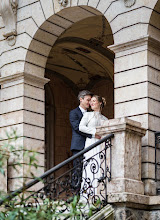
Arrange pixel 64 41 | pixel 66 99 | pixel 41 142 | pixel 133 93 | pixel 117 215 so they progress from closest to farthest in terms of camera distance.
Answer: pixel 117 215, pixel 133 93, pixel 41 142, pixel 64 41, pixel 66 99

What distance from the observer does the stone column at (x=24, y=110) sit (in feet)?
35.6

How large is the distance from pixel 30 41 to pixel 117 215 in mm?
4744

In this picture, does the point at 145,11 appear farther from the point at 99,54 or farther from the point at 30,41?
the point at 99,54

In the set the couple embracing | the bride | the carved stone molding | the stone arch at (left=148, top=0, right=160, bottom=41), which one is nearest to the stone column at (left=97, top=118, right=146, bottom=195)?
the bride

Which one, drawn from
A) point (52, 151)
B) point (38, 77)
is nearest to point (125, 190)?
point (38, 77)

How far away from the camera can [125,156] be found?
7.95 meters

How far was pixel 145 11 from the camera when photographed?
9203 millimetres

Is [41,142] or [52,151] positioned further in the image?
[52,151]

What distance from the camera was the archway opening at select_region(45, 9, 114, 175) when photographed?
14.8 metres

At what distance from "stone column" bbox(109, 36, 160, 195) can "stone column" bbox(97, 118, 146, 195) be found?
450 millimetres

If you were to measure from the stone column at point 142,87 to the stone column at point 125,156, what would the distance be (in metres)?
0.45

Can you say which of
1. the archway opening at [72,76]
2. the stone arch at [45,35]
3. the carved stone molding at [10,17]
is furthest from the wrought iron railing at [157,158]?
the archway opening at [72,76]

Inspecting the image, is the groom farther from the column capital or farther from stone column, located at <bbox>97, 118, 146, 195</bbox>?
the column capital

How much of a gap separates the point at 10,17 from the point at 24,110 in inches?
82.5
